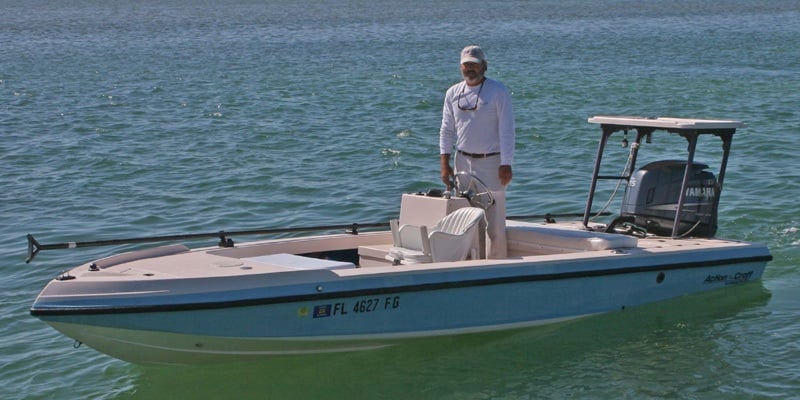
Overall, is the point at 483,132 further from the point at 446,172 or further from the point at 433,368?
the point at 433,368

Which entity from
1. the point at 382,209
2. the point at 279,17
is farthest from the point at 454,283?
the point at 279,17

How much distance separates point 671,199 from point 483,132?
210cm

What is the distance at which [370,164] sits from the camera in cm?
1839

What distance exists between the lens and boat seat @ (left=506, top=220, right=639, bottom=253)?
9.72 meters

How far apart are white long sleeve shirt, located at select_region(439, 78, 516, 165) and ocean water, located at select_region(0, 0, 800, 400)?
5.07 ft

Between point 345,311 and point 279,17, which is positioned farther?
point 279,17

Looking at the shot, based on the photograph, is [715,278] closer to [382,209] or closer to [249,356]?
[249,356]

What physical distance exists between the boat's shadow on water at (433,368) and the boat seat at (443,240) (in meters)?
0.68

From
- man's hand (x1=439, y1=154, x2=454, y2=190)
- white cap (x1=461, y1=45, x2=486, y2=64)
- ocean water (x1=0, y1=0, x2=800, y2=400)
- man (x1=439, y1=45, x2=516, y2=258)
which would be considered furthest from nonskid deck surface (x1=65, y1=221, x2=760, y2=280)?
white cap (x1=461, y1=45, x2=486, y2=64)

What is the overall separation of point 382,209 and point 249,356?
21.8ft

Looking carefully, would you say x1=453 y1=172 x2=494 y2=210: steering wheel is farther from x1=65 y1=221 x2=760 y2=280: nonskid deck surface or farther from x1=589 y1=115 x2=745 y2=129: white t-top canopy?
x1=589 y1=115 x2=745 y2=129: white t-top canopy

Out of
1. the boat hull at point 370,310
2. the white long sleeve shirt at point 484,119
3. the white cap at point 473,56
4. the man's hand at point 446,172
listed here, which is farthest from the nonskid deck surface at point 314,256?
the white cap at point 473,56

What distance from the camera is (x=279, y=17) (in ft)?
217

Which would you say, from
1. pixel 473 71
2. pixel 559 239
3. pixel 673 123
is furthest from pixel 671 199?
pixel 473 71
